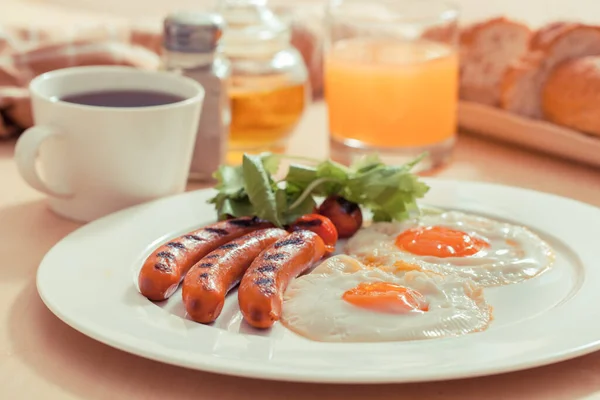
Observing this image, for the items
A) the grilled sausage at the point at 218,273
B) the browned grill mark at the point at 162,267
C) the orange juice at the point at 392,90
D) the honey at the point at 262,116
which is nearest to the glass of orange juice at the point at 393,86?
the orange juice at the point at 392,90

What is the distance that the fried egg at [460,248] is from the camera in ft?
5.54

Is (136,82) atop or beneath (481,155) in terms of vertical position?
atop

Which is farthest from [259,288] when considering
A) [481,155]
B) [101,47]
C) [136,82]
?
[101,47]

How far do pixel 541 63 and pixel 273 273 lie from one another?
1.57 m

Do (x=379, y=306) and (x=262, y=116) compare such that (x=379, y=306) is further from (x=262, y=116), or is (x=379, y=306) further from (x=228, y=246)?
(x=262, y=116)

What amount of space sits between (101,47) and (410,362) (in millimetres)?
1861

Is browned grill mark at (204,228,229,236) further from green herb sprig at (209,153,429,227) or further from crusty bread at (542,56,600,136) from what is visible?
crusty bread at (542,56,600,136)

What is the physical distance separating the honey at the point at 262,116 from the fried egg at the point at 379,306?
98 centimetres

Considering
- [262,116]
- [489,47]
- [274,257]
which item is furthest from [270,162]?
[489,47]

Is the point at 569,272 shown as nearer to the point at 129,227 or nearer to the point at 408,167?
the point at 408,167

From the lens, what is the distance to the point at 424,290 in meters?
1.53

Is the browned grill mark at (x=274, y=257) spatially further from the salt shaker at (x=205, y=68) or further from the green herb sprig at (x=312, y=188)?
the salt shaker at (x=205, y=68)

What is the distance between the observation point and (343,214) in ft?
6.18

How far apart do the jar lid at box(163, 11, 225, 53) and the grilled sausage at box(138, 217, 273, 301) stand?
2.19 ft
